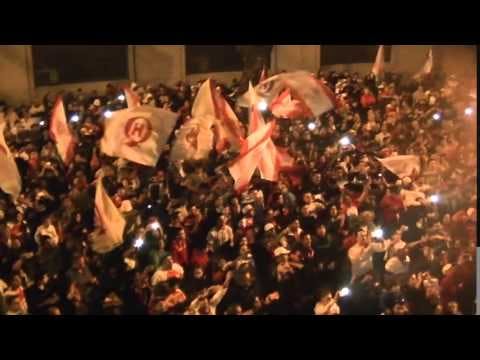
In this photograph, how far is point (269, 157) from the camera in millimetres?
5867

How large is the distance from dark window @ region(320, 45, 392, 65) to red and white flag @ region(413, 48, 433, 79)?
25 centimetres

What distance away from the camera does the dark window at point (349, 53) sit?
5.77 metres

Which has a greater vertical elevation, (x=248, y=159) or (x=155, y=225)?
(x=248, y=159)

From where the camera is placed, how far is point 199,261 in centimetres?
584

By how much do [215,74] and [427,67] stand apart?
1.57 metres

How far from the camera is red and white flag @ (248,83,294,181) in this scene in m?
5.86

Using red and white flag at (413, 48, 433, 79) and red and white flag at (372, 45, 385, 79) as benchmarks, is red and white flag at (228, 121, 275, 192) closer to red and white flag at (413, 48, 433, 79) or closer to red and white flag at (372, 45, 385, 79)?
red and white flag at (372, 45, 385, 79)

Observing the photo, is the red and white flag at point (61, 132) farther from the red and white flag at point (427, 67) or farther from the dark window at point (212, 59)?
the red and white flag at point (427, 67)

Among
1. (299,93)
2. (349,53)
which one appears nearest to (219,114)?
(299,93)

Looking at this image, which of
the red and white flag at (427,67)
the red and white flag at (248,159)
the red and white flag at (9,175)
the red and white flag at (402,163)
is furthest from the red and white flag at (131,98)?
the red and white flag at (427,67)

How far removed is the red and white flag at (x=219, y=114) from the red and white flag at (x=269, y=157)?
0.12 m

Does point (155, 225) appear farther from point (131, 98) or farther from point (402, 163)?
point (402, 163)

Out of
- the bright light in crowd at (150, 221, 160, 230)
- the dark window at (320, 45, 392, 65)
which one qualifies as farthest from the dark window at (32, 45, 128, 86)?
the dark window at (320, 45, 392, 65)
